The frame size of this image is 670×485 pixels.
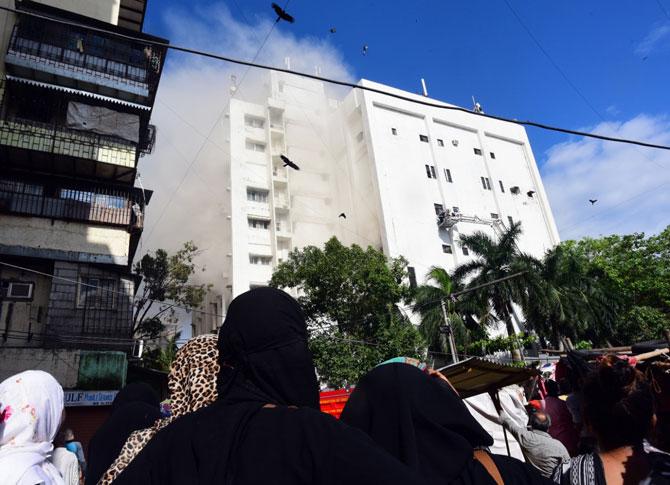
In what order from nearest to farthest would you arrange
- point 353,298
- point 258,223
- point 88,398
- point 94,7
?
point 88,398, point 94,7, point 353,298, point 258,223

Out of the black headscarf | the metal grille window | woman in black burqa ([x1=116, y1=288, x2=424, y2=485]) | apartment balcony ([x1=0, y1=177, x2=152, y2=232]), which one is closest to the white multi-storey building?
apartment balcony ([x1=0, y1=177, x2=152, y2=232])

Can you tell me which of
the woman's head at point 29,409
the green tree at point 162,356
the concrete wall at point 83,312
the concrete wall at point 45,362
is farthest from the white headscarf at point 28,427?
the green tree at point 162,356

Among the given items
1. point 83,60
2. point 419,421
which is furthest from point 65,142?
point 419,421

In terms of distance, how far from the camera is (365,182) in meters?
36.1

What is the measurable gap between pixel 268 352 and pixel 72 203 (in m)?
18.9

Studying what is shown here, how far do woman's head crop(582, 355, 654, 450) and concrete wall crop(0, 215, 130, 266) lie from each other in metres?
17.9

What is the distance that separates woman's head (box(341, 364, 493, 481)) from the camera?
52.8 inches

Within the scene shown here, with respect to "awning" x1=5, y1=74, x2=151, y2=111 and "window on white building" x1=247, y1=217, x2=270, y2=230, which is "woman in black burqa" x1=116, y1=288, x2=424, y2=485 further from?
"window on white building" x1=247, y1=217, x2=270, y2=230

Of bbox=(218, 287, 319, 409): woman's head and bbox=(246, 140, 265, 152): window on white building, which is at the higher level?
bbox=(246, 140, 265, 152): window on white building

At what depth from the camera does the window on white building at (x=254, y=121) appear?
122 ft

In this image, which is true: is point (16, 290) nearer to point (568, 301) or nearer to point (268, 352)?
point (268, 352)

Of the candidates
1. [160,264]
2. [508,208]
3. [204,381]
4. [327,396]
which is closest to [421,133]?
[508,208]

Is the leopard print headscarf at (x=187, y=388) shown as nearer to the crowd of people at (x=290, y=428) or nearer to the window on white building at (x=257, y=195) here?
the crowd of people at (x=290, y=428)

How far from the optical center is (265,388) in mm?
1277
